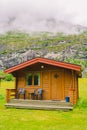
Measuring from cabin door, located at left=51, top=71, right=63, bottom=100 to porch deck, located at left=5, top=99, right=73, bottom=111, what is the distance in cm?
221

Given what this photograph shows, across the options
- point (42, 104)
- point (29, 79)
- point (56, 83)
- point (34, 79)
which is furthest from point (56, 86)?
point (42, 104)

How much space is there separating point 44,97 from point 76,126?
27.0ft

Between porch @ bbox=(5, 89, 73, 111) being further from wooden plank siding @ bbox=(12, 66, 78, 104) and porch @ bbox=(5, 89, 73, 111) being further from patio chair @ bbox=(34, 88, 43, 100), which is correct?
wooden plank siding @ bbox=(12, 66, 78, 104)

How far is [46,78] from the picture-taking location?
1819 centimetres

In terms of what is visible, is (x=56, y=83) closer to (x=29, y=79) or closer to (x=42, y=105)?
(x=29, y=79)

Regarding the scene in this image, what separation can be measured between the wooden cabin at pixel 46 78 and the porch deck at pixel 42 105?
3.43 feet

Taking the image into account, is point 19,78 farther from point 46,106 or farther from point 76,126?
point 76,126

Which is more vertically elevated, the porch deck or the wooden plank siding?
the wooden plank siding

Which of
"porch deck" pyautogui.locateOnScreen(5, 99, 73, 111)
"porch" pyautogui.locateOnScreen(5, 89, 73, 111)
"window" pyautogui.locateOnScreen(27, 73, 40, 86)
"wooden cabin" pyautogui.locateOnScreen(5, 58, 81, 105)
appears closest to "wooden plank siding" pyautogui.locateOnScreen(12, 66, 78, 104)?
"wooden cabin" pyautogui.locateOnScreen(5, 58, 81, 105)

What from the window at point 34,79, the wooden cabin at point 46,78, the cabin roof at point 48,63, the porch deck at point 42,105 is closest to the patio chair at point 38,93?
the wooden cabin at point 46,78

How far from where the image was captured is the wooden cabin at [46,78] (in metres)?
17.4

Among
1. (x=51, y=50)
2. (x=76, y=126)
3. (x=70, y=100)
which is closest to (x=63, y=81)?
(x=70, y=100)

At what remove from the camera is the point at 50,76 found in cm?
1805

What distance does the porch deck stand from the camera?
49.1 ft
